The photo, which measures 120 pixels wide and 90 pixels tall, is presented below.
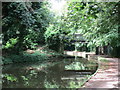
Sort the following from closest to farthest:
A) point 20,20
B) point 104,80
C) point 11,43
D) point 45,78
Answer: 1. point 104,80
2. point 45,78
3. point 20,20
4. point 11,43

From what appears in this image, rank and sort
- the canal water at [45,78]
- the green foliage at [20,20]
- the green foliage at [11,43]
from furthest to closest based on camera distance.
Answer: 1. the green foliage at [11,43]
2. the green foliage at [20,20]
3. the canal water at [45,78]

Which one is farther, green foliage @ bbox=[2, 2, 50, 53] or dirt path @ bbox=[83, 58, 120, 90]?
green foliage @ bbox=[2, 2, 50, 53]

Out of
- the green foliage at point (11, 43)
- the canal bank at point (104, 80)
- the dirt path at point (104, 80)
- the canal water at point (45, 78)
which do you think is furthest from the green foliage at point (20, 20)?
the dirt path at point (104, 80)

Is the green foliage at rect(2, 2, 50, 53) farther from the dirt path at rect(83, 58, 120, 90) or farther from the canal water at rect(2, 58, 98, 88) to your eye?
the dirt path at rect(83, 58, 120, 90)

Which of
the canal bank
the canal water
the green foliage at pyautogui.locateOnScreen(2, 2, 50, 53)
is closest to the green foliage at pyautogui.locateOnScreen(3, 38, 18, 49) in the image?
the green foliage at pyautogui.locateOnScreen(2, 2, 50, 53)

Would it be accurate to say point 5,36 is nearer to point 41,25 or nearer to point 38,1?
point 41,25

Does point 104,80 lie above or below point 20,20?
below

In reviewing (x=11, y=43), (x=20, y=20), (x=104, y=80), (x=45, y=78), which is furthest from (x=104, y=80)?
(x=11, y=43)

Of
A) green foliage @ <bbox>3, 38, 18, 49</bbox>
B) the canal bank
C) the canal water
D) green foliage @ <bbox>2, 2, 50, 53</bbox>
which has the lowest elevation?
the canal water

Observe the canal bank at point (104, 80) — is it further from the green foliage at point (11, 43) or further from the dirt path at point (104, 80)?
the green foliage at point (11, 43)

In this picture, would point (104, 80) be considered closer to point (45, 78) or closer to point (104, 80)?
point (104, 80)

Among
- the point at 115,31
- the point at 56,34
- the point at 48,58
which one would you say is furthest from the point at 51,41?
the point at 115,31

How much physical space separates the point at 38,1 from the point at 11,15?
2681 millimetres

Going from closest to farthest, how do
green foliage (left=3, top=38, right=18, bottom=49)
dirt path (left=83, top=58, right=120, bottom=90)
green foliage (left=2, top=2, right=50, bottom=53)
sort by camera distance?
dirt path (left=83, top=58, right=120, bottom=90) → green foliage (left=2, top=2, right=50, bottom=53) → green foliage (left=3, top=38, right=18, bottom=49)
